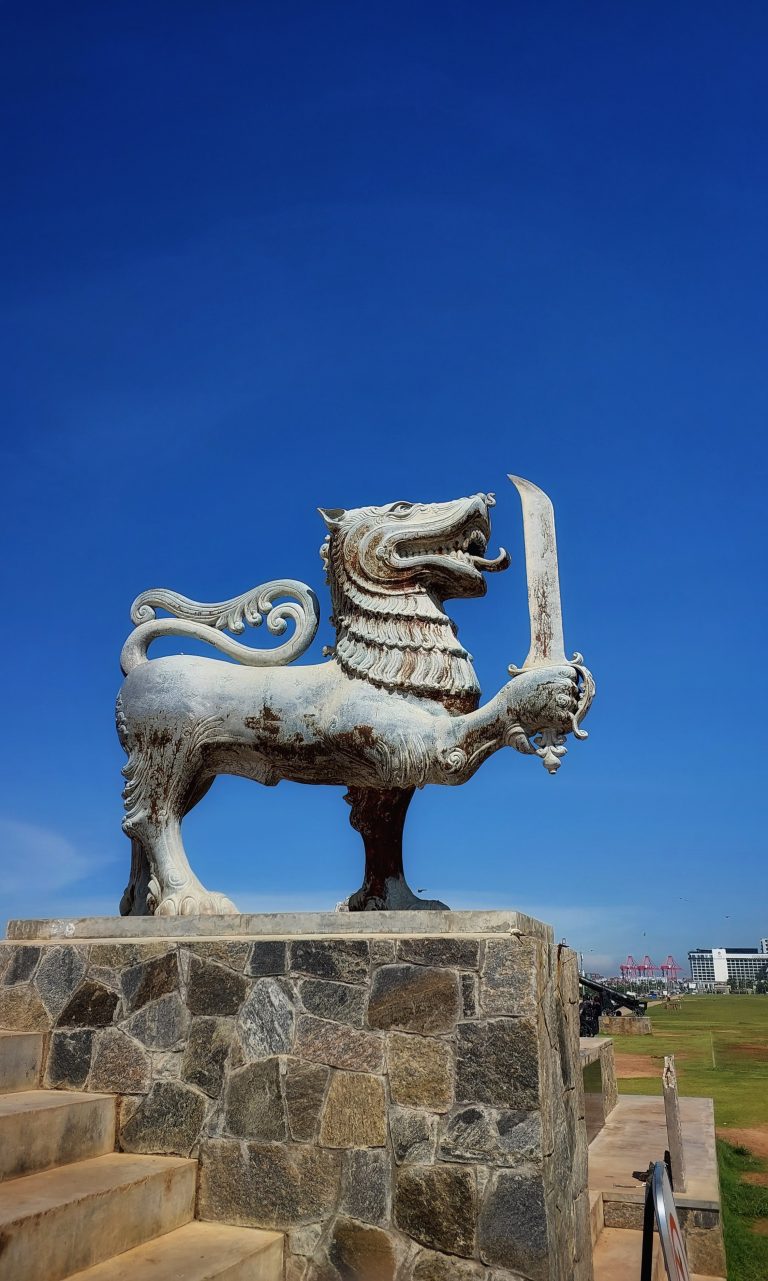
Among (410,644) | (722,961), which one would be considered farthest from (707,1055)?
(722,961)

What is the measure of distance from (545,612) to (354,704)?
1023 millimetres

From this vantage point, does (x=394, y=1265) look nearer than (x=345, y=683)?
Yes

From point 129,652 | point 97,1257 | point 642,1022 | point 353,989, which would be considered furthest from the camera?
point 642,1022

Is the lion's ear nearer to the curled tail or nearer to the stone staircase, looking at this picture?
the curled tail

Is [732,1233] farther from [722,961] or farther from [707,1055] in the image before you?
[722,961]

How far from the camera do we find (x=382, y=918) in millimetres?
3752

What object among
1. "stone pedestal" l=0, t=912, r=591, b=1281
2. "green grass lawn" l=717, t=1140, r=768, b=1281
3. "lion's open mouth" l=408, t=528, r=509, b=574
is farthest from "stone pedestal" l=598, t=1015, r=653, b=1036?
"lion's open mouth" l=408, t=528, r=509, b=574

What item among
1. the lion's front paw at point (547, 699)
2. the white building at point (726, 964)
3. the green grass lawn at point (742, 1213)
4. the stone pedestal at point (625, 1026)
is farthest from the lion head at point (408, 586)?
the white building at point (726, 964)

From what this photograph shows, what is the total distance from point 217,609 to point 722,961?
341 ft

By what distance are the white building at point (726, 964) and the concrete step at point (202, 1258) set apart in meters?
96.7

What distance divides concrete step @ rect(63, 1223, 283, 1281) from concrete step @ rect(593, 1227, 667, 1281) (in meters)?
2.72

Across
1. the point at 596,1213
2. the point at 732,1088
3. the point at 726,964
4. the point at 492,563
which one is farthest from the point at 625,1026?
the point at 726,964

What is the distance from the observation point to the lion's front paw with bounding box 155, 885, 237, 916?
424 cm

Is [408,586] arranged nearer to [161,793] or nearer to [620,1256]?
[161,793]
